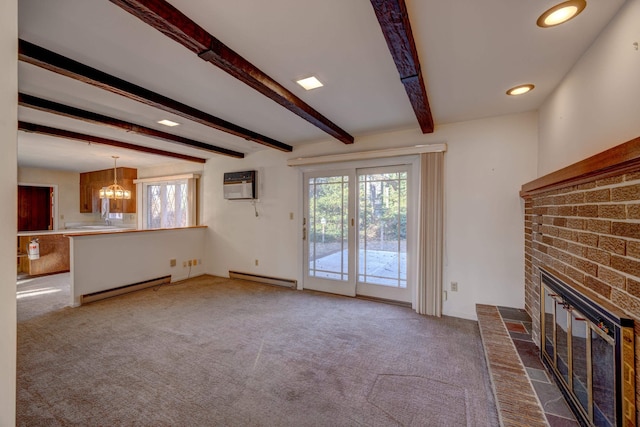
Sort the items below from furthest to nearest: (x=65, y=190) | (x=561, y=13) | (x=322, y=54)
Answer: (x=65, y=190)
(x=322, y=54)
(x=561, y=13)

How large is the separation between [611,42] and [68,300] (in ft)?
19.6

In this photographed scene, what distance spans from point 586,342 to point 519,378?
514 mm

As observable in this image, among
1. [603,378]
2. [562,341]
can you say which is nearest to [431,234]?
[562,341]

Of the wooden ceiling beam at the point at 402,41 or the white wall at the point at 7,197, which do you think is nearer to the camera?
the white wall at the point at 7,197

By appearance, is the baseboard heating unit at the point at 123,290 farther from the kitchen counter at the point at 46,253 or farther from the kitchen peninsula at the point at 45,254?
the kitchen peninsula at the point at 45,254

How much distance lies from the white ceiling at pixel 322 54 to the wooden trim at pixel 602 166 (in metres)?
0.83

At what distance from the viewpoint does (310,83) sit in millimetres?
2252

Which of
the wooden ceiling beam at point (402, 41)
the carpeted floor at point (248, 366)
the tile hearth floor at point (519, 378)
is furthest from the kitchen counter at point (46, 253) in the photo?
the tile hearth floor at point (519, 378)

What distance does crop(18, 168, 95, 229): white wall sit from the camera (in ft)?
21.3

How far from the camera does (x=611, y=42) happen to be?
1.50m

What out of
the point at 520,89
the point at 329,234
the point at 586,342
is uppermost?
the point at 520,89

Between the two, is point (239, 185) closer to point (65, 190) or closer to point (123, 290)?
point (123, 290)

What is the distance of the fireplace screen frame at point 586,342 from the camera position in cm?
112

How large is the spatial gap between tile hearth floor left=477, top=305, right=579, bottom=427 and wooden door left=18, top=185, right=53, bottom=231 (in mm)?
9500
